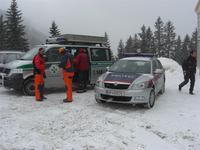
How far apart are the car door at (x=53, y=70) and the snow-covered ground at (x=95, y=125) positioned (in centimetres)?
120

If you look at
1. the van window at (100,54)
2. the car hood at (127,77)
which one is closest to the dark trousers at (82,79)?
the van window at (100,54)

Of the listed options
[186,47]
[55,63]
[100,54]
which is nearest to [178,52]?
[186,47]

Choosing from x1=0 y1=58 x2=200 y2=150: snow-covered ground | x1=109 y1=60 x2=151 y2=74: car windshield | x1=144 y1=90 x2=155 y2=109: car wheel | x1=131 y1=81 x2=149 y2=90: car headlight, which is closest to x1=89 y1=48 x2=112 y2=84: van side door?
x1=109 y1=60 x2=151 y2=74: car windshield

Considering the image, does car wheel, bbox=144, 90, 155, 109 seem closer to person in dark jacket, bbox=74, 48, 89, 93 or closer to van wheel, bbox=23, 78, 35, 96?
person in dark jacket, bbox=74, 48, 89, 93

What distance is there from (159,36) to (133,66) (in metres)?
71.3

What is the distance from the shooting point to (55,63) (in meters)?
10.6

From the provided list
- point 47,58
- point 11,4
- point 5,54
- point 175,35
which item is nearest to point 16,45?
point 11,4

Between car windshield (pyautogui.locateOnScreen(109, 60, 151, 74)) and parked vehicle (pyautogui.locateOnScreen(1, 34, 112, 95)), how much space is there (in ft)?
7.08

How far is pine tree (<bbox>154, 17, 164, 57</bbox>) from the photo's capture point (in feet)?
255

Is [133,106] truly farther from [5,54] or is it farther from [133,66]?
[5,54]

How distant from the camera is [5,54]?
13203 millimetres

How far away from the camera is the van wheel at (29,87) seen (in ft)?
33.1

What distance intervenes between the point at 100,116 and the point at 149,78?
229 cm

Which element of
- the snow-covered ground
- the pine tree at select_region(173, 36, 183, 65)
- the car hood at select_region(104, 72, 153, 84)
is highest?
the pine tree at select_region(173, 36, 183, 65)
